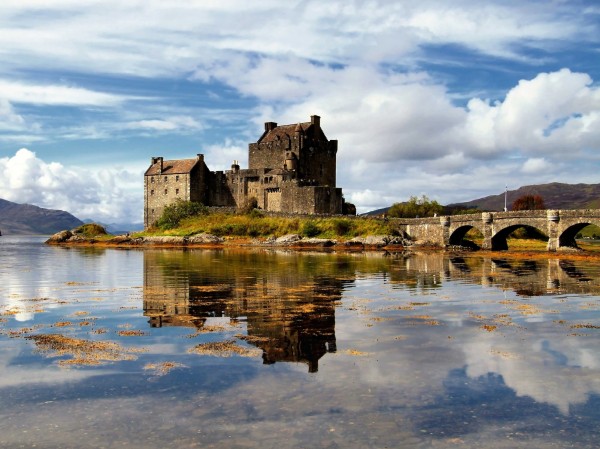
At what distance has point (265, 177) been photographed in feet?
316

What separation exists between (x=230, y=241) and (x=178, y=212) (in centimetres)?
1545

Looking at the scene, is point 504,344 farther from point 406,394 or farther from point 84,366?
point 84,366

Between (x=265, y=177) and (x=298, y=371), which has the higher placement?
(x=265, y=177)

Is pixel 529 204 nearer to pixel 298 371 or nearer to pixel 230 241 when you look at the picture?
pixel 230 241

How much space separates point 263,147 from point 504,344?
87244 mm

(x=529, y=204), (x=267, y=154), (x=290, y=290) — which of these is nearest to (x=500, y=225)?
(x=267, y=154)

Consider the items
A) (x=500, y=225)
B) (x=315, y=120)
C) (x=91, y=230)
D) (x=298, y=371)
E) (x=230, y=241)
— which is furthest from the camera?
(x=91, y=230)

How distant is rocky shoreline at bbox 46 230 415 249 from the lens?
76.0 meters

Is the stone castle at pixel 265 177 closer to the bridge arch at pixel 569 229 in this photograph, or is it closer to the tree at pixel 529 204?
the bridge arch at pixel 569 229

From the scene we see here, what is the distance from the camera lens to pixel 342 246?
75.4m

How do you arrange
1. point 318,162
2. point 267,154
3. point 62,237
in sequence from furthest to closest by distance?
point 62,237 < point 318,162 < point 267,154

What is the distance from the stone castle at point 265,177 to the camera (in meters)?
93.5

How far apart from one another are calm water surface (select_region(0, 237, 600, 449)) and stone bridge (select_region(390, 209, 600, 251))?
38329mm

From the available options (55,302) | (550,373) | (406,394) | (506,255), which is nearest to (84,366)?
(406,394)
